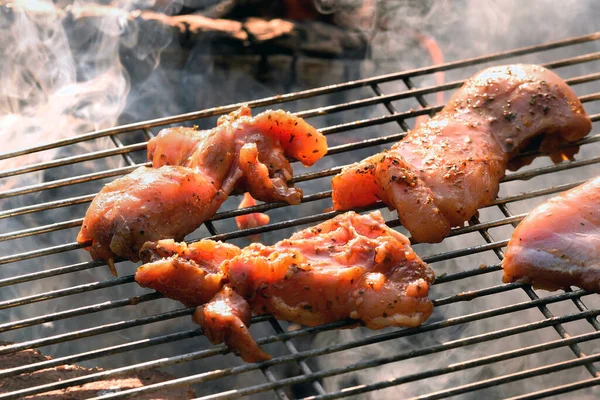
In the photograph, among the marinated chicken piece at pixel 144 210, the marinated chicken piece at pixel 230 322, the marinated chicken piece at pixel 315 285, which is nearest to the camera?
the marinated chicken piece at pixel 230 322

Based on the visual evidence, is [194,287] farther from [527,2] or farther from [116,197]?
[527,2]

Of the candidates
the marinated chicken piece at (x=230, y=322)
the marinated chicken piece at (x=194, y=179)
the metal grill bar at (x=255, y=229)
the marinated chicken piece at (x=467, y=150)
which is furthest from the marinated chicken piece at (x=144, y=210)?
the marinated chicken piece at (x=467, y=150)

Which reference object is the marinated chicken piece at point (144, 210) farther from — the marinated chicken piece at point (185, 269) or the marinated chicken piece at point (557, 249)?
the marinated chicken piece at point (557, 249)

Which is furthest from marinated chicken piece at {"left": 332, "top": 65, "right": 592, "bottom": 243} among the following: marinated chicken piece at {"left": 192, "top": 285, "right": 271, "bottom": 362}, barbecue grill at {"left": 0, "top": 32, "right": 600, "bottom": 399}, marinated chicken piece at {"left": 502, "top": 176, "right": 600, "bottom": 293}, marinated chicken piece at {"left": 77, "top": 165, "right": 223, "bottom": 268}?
marinated chicken piece at {"left": 192, "top": 285, "right": 271, "bottom": 362}

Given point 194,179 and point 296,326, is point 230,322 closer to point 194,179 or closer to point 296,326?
point 194,179

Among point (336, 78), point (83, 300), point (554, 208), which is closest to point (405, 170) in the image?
point (554, 208)

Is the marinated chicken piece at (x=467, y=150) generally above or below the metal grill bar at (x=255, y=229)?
above
